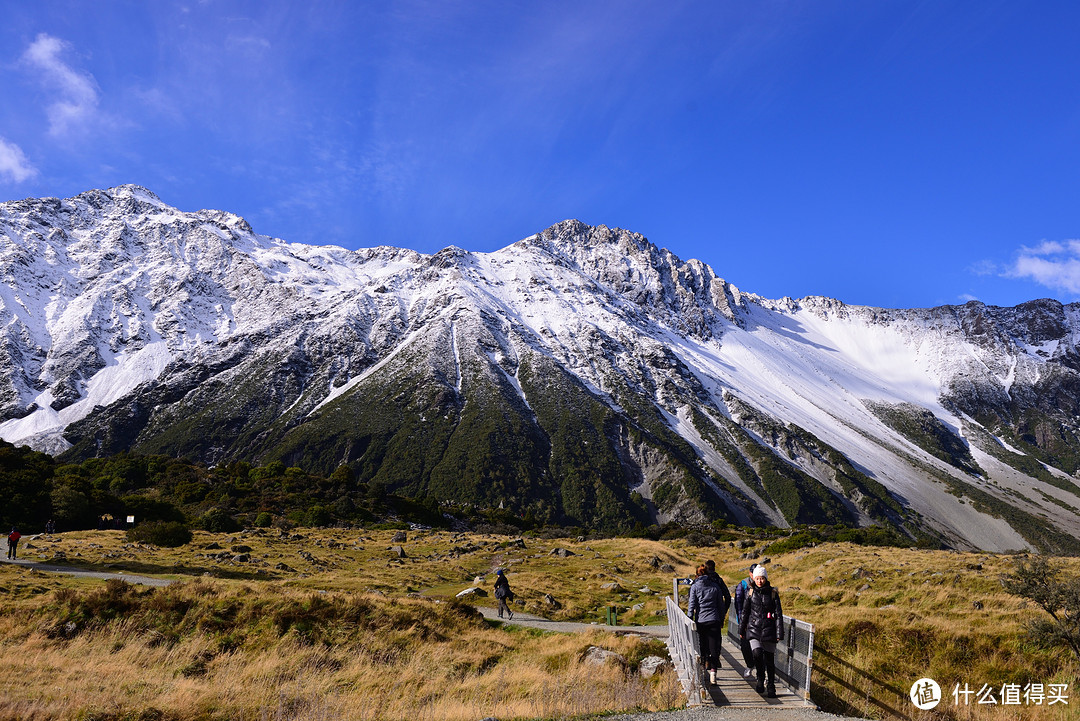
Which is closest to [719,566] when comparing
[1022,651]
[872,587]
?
[872,587]

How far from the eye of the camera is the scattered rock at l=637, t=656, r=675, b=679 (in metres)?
14.0

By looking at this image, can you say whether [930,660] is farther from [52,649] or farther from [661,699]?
[52,649]

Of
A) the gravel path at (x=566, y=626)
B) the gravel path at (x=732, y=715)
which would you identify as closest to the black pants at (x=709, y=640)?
the gravel path at (x=732, y=715)

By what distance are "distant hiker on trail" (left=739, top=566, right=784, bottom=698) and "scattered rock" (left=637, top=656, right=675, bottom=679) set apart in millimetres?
3099

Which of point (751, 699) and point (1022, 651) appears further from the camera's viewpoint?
point (1022, 651)

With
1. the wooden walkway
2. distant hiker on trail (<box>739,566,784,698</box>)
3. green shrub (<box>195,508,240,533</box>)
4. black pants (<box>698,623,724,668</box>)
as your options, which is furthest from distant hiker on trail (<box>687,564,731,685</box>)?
green shrub (<box>195,508,240,533</box>)

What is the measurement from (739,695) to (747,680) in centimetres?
100

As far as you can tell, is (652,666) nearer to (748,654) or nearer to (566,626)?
(748,654)

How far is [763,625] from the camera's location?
1129cm

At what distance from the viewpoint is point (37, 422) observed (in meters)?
191

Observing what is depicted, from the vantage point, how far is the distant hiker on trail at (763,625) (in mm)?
11242

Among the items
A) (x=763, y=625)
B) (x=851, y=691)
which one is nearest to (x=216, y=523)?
(x=763, y=625)

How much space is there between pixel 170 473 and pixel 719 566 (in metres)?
82.5

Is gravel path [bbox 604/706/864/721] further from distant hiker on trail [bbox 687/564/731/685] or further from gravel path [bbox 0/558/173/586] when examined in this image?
gravel path [bbox 0/558/173/586]
